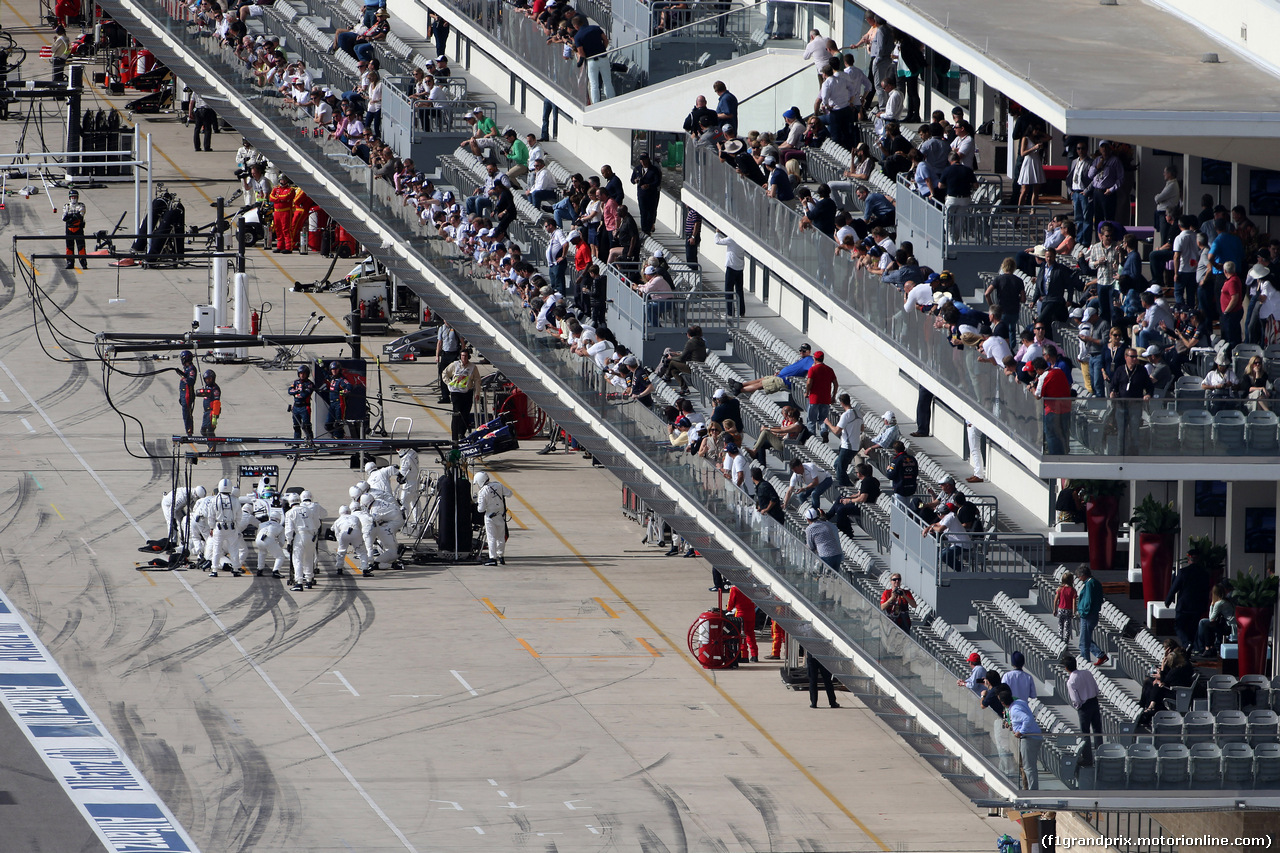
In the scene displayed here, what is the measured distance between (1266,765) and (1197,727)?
831 mm

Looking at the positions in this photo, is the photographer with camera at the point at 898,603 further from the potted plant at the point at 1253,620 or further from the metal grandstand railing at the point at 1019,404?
the potted plant at the point at 1253,620

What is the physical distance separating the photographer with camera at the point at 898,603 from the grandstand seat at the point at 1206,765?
4.90m

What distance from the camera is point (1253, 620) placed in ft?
105

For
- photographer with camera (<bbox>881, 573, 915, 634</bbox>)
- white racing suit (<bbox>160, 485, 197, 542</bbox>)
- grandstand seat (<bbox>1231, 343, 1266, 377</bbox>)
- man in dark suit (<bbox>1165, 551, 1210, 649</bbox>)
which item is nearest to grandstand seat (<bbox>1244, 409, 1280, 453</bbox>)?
grandstand seat (<bbox>1231, 343, 1266, 377</bbox>)

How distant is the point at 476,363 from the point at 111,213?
1868 centimetres

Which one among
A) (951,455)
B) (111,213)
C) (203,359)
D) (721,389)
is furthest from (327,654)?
(111,213)

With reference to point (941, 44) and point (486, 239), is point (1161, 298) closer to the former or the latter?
A: point (941, 44)

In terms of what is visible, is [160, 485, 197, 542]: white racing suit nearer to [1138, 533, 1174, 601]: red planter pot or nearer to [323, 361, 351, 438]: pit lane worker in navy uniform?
[323, 361, 351, 438]: pit lane worker in navy uniform

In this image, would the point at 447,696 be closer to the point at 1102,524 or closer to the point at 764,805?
the point at 764,805

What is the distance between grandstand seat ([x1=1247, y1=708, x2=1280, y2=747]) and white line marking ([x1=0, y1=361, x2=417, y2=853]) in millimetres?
9993

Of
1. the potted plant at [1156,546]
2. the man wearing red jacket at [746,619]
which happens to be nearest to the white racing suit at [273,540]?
the man wearing red jacket at [746,619]

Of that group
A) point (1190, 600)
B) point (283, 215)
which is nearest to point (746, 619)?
point (1190, 600)

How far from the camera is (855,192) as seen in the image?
133 feet

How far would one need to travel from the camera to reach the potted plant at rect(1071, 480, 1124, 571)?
117 feet
